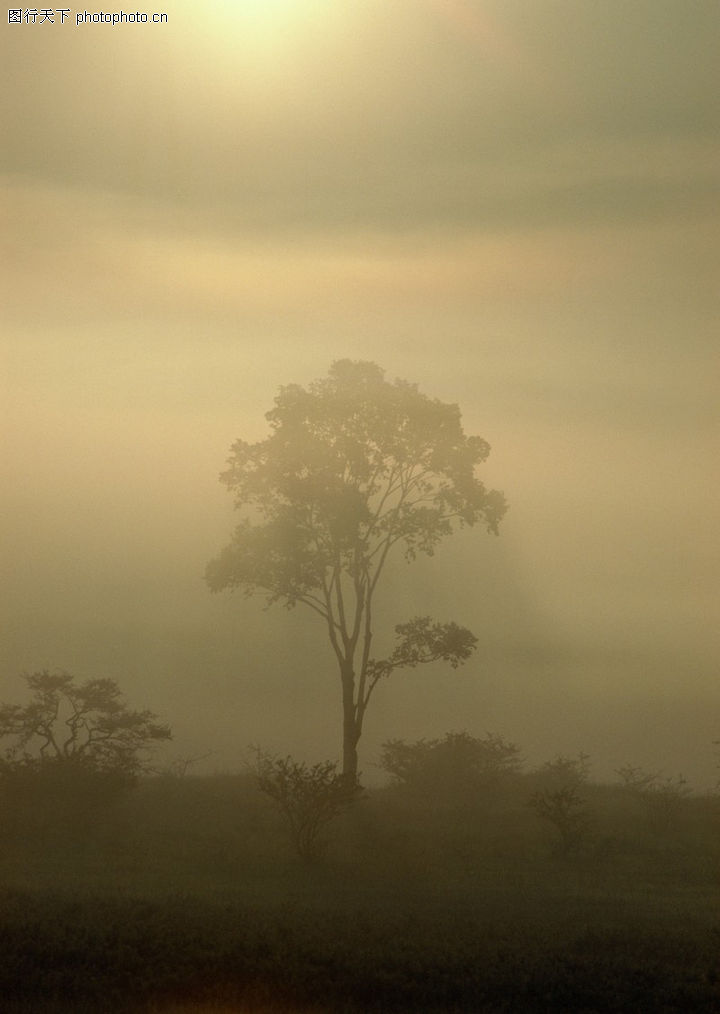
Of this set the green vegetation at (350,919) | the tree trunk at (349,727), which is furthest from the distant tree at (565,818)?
the tree trunk at (349,727)

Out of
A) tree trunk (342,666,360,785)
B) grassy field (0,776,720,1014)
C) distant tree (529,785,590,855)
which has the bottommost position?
grassy field (0,776,720,1014)

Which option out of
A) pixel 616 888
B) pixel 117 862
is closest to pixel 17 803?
pixel 117 862

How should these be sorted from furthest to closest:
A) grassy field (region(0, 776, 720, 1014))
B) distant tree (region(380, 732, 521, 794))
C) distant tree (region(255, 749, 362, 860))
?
distant tree (region(380, 732, 521, 794)) → distant tree (region(255, 749, 362, 860)) → grassy field (region(0, 776, 720, 1014))

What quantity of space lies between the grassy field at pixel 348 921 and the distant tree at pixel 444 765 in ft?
22.2

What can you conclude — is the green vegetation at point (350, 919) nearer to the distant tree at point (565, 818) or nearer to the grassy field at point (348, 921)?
the grassy field at point (348, 921)

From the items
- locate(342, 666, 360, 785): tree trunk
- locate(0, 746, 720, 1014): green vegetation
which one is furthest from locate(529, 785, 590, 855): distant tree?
locate(342, 666, 360, 785): tree trunk

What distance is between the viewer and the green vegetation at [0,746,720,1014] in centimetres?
1507

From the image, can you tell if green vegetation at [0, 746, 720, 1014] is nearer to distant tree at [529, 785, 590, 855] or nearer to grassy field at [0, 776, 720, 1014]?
grassy field at [0, 776, 720, 1014]

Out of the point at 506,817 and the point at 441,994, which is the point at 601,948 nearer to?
the point at 441,994

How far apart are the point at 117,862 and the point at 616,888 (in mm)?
11007

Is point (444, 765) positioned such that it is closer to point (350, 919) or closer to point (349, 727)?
point (349, 727)

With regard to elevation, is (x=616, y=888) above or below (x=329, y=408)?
below

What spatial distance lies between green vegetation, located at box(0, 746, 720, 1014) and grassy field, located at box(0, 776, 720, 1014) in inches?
1.6

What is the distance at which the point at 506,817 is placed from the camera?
33.9 metres
